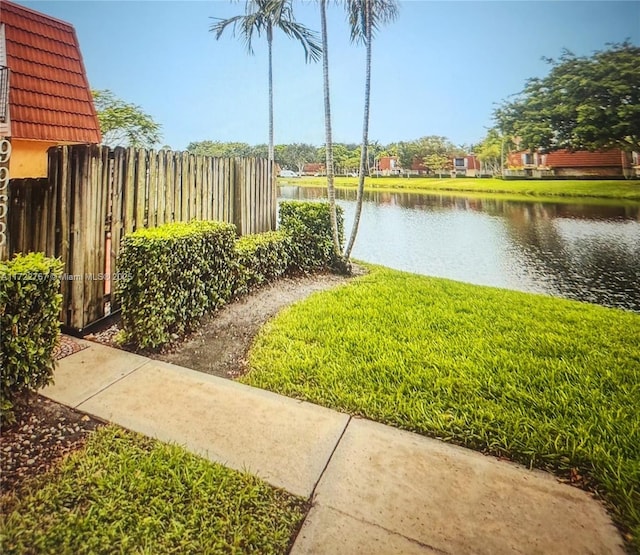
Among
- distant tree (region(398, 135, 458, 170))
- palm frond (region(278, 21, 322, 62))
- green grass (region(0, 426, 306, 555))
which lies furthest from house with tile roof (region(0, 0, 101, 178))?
distant tree (region(398, 135, 458, 170))

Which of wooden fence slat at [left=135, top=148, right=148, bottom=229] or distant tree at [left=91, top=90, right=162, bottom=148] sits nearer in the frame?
wooden fence slat at [left=135, top=148, right=148, bottom=229]

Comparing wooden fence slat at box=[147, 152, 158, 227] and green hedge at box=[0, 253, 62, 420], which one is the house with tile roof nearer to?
wooden fence slat at box=[147, 152, 158, 227]

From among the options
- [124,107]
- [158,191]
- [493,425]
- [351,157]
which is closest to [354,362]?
[493,425]

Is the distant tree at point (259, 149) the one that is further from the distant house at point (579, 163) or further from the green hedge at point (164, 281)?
the green hedge at point (164, 281)

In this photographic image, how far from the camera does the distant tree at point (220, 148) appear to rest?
8618 mm

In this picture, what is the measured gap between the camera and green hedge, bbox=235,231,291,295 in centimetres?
392

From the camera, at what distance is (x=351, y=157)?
1909 centimetres

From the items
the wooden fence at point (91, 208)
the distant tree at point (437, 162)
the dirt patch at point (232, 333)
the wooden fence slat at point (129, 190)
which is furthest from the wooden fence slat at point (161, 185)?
the distant tree at point (437, 162)

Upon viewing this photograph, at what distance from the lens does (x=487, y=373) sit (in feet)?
7.79

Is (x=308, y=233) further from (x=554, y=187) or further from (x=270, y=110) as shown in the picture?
(x=554, y=187)

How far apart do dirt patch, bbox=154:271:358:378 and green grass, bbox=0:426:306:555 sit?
0.98 m

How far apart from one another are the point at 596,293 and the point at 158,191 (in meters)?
5.64

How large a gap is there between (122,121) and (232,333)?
29.6 ft

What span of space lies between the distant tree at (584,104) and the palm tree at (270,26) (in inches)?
139
